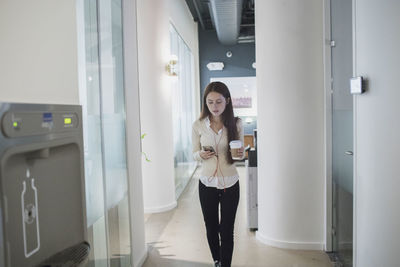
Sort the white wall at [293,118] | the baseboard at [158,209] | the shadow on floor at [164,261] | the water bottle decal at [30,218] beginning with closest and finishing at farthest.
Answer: the water bottle decal at [30,218]
the shadow on floor at [164,261]
the white wall at [293,118]
the baseboard at [158,209]

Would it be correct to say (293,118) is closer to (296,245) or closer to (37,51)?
(296,245)

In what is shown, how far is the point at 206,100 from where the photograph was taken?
8.57ft

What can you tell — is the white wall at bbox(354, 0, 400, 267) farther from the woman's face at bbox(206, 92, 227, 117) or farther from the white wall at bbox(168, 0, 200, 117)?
the white wall at bbox(168, 0, 200, 117)

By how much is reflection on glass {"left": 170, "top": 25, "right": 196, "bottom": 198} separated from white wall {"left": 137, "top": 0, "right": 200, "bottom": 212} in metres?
0.92

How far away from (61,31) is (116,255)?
5.23 ft

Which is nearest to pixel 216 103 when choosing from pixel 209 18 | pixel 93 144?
pixel 93 144

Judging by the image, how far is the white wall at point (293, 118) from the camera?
3209mm

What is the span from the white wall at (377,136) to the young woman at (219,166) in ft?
2.80

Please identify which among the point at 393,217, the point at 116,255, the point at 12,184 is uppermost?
the point at 12,184

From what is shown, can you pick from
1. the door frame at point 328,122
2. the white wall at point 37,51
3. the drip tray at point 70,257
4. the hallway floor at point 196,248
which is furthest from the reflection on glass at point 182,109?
the drip tray at point 70,257

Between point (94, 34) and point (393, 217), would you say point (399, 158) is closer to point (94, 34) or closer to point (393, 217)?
point (393, 217)

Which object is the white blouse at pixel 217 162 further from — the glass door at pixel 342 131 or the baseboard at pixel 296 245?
the baseboard at pixel 296 245

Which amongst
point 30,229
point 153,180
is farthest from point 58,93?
point 153,180

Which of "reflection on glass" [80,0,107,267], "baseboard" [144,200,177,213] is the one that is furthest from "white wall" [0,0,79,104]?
"baseboard" [144,200,177,213]
